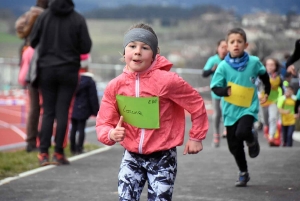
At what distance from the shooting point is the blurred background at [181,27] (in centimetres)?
2917

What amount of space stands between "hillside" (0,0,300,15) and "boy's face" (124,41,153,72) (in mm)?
25999

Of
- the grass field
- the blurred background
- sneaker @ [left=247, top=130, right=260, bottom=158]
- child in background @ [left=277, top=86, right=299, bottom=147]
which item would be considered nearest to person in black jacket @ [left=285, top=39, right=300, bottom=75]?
sneaker @ [left=247, top=130, right=260, bottom=158]

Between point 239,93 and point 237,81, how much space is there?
14 centimetres

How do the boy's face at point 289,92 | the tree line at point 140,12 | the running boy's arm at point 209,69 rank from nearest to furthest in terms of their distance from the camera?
the running boy's arm at point 209,69 → the boy's face at point 289,92 → the tree line at point 140,12

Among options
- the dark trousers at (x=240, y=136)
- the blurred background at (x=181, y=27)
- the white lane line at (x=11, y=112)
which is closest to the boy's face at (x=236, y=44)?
the dark trousers at (x=240, y=136)

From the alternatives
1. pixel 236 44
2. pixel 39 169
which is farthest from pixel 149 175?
pixel 39 169

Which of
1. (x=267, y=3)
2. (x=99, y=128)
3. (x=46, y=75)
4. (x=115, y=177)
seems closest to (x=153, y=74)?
(x=99, y=128)

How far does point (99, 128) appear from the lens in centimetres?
600

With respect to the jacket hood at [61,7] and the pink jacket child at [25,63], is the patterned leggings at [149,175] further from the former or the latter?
the pink jacket child at [25,63]

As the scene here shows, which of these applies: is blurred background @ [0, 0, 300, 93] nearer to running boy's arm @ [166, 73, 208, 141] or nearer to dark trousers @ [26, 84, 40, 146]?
dark trousers @ [26, 84, 40, 146]

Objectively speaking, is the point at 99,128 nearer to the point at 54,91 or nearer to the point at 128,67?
the point at 128,67

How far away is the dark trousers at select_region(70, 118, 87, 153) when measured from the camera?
12.4m

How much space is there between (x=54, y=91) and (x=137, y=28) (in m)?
4.48

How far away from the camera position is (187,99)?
605 cm
